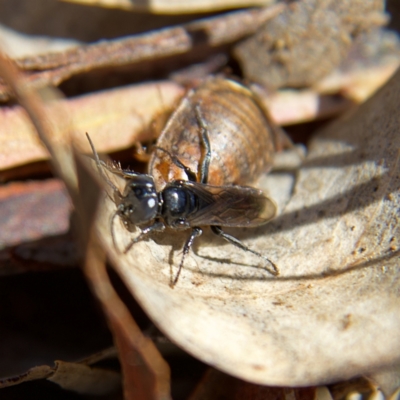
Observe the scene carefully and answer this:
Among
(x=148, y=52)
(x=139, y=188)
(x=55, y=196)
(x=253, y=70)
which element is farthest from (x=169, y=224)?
(x=253, y=70)

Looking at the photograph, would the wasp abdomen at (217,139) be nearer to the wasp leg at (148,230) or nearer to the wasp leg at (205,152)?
the wasp leg at (205,152)

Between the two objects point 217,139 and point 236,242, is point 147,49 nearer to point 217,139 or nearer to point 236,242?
point 217,139

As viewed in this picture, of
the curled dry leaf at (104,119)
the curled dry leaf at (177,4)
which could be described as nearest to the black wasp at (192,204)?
the curled dry leaf at (104,119)

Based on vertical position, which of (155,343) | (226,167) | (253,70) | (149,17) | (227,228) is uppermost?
(149,17)

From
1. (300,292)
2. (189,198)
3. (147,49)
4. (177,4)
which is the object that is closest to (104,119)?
(147,49)

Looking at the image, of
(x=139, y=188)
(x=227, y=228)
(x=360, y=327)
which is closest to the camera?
(x=360, y=327)

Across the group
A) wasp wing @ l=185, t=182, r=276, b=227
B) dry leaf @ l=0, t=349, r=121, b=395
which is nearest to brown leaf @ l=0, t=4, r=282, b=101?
wasp wing @ l=185, t=182, r=276, b=227

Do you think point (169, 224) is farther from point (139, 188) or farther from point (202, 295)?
point (202, 295)

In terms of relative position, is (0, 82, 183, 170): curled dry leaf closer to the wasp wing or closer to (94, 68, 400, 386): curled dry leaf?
the wasp wing
